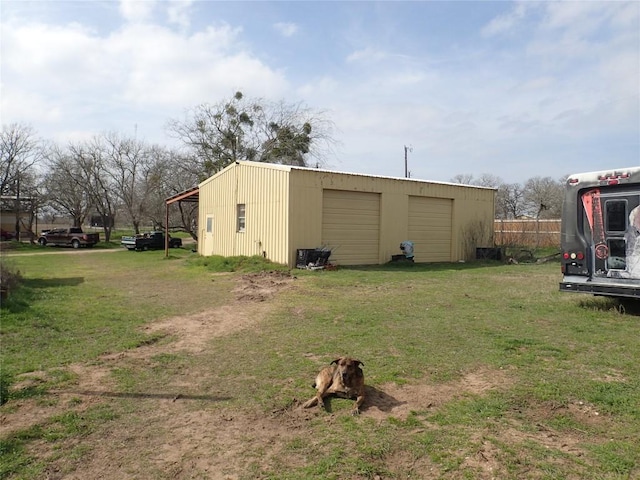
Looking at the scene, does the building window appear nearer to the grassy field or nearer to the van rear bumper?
the grassy field

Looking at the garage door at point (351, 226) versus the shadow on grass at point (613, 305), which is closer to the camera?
the shadow on grass at point (613, 305)

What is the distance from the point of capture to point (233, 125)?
1405 inches

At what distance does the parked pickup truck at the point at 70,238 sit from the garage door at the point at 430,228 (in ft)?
84.5

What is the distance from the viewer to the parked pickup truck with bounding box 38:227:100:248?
33531 millimetres

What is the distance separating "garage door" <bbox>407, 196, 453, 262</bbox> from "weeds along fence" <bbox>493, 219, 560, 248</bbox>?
598 centimetres

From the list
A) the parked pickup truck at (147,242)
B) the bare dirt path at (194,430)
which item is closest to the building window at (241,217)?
the bare dirt path at (194,430)

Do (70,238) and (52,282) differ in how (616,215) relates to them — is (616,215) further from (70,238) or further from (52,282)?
(70,238)

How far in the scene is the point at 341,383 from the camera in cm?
412

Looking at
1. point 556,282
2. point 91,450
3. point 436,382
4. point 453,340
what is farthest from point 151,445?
point 556,282

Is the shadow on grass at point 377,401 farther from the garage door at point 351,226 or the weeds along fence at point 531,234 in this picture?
the weeds along fence at point 531,234

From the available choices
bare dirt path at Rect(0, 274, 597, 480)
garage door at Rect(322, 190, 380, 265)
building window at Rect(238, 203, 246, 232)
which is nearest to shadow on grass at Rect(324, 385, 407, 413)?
bare dirt path at Rect(0, 274, 597, 480)

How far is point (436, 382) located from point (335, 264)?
1133 centimetres

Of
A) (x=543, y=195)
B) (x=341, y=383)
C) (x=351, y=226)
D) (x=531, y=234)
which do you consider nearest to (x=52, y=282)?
(x=351, y=226)

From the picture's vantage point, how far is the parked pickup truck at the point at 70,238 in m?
33.5
